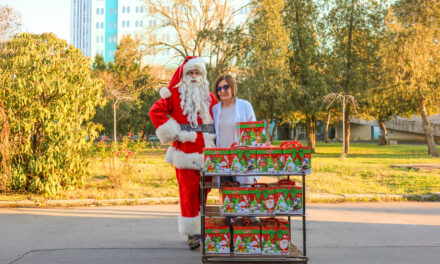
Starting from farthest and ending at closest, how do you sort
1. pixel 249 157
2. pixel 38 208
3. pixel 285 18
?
1. pixel 285 18
2. pixel 38 208
3. pixel 249 157

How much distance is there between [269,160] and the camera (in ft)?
12.2

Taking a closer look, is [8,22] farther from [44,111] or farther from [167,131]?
[167,131]

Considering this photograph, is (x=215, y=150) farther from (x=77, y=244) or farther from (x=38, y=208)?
(x=38, y=208)

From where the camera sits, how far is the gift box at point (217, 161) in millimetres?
3736

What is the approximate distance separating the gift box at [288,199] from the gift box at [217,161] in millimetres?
592

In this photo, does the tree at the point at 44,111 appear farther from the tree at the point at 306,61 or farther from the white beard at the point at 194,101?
the tree at the point at 306,61

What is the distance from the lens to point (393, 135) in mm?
47969

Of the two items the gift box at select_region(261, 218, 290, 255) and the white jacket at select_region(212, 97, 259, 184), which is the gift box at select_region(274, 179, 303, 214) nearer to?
the gift box at select_region(261, 218, 290, 255)

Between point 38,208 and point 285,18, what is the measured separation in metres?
22.2

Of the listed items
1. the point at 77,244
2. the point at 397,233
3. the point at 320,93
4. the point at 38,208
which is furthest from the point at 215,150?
the point at 320,93

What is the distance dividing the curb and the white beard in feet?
11.0

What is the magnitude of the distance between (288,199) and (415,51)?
743 inches

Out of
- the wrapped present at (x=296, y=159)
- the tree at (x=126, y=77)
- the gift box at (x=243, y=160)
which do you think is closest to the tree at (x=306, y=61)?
the tree at (x=126, y=77)

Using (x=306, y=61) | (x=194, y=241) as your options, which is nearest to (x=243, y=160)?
(x=194, y=241)
